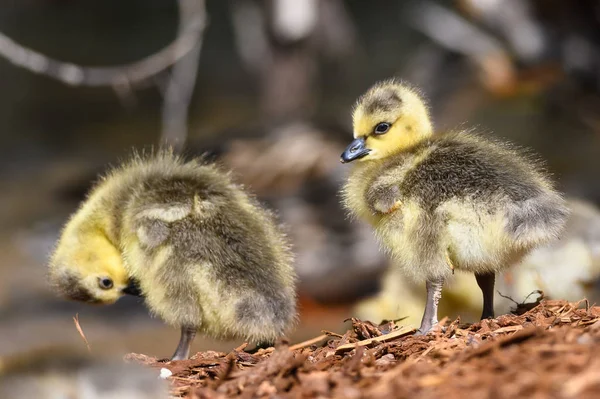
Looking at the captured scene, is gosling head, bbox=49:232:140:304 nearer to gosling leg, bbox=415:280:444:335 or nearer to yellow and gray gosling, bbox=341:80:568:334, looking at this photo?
yellow and gray gosling, bbox=341:80:568:334

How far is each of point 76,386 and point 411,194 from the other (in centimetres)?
112

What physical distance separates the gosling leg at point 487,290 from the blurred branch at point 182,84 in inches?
100

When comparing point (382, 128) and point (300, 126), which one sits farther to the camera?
point (300, 126)

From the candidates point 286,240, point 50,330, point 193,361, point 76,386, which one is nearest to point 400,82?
point 286,240

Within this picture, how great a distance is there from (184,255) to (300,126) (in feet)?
12.8

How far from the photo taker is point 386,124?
2.76 m

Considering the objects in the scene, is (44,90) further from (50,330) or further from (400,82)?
(400,82)

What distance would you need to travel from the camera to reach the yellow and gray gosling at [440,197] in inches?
96.4

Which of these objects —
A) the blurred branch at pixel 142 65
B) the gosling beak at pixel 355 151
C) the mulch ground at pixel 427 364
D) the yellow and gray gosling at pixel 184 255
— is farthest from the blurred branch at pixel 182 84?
the mulch ground at pixel 427 364

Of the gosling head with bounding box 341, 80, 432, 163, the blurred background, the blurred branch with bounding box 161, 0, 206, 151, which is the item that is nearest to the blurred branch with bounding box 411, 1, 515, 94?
the blurred background

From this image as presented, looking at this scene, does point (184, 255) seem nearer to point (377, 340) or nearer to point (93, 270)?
point (93, 270)

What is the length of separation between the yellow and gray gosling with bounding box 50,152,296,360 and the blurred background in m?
0.71

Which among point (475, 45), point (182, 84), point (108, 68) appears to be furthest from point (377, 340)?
point (475, 45)

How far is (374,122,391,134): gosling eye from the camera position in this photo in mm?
2758
